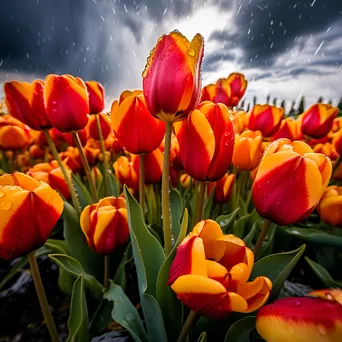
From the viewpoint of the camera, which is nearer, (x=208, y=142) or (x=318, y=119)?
(x=208, y=142)

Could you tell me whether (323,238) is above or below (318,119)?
below

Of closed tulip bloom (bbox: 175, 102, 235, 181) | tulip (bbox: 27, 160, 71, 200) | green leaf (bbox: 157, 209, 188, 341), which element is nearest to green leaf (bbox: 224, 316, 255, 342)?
green leaf (bbox: 157, 209, 188, 341)

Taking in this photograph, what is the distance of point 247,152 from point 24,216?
0.62 metres

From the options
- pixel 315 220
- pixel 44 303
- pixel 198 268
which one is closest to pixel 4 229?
pixel 44 303

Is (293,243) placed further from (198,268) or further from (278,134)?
(198,268)

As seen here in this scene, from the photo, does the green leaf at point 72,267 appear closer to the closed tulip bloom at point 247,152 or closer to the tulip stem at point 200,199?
the tulip stem at point 200,199

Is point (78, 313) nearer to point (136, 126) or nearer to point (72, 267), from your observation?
point (72, 267)

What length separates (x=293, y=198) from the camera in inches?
20.2

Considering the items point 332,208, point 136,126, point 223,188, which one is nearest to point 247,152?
point 223,188

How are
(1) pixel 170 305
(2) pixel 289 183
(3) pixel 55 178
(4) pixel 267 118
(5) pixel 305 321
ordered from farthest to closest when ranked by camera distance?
1. (4) pixel 267 118
2. (3) pixel 55 178
3. (1) pixel 170 305
4. (2) pixel 289 183
5. (5) pixel 305 321

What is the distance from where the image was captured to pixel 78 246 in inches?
37.8

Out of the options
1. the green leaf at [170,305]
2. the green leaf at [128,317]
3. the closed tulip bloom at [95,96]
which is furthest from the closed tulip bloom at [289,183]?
the closed tulip bloom at [95,96]

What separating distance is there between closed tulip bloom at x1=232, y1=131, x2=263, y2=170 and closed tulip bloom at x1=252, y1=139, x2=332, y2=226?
417 millimetres

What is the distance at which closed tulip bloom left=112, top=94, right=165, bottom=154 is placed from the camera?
0.68m
